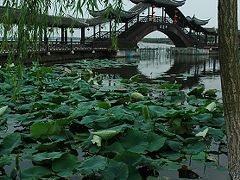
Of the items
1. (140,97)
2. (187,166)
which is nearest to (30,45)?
(187,166)

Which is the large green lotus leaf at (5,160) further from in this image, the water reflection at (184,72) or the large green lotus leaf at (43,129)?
the water reflection at (184,72)

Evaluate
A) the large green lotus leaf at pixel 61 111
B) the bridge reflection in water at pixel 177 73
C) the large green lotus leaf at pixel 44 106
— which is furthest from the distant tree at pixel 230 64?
the bridge reflection in water at pixel 177 73

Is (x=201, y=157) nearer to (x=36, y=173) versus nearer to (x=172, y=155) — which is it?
(x=172, y=155)

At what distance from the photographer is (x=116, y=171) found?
11.6 feet

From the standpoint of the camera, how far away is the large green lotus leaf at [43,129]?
4.38m

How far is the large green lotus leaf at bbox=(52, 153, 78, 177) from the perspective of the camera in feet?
11.9

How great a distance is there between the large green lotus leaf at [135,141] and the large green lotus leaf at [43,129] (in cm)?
87

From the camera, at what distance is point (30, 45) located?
3146mm

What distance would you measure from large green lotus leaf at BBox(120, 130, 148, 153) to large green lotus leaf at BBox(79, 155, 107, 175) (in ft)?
1.91

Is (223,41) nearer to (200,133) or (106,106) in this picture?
(200,133)

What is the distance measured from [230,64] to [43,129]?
2.34 m

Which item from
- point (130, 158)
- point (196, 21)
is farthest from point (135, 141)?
point (196, 21)

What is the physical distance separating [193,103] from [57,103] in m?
2.77

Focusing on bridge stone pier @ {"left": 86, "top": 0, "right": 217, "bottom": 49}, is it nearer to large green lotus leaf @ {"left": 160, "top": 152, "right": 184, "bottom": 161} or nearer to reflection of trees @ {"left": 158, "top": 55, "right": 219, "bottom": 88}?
reflection of trees @ {"left": 158, "top": 55, "right": 219, "bottom": 88}
